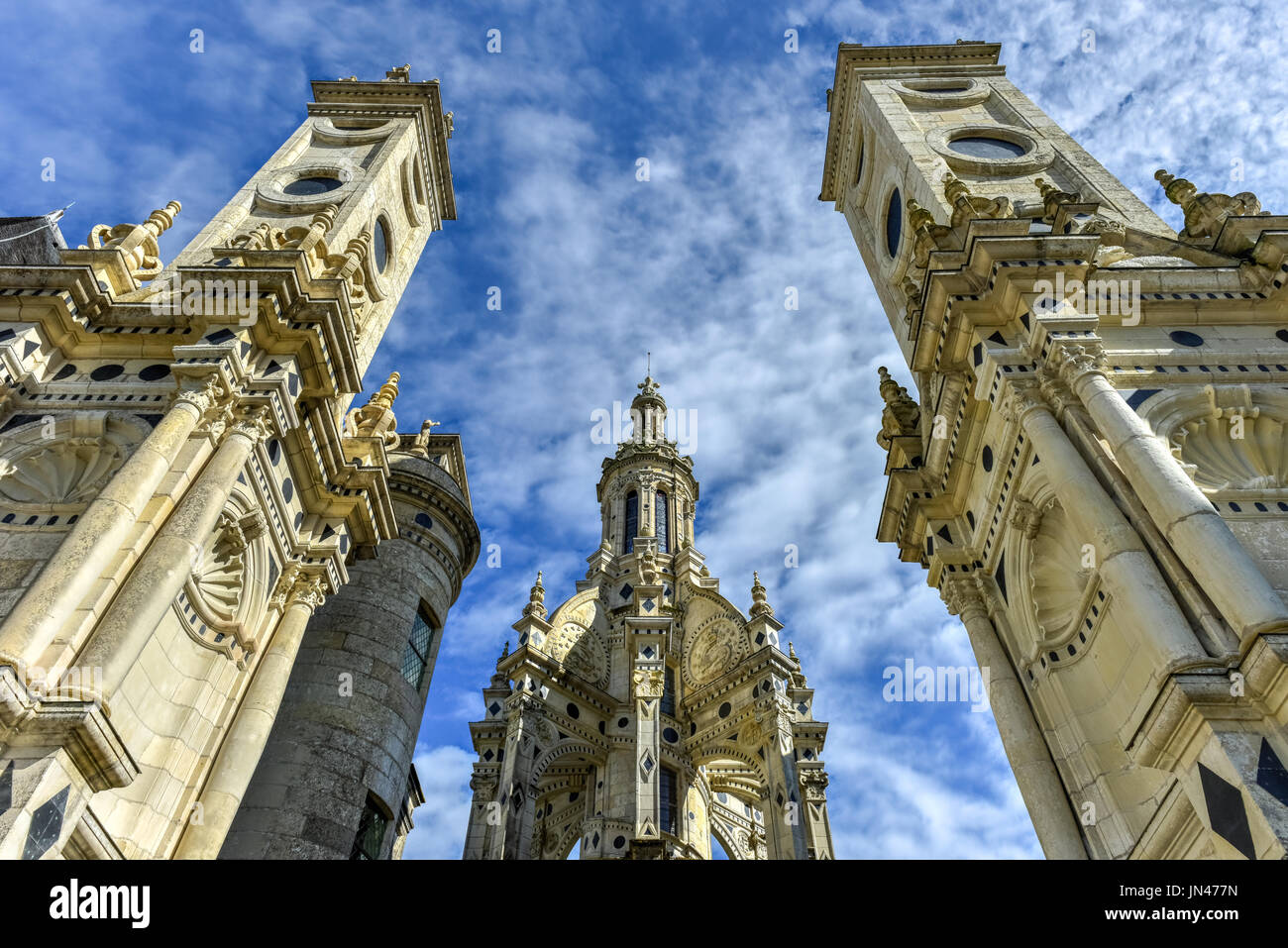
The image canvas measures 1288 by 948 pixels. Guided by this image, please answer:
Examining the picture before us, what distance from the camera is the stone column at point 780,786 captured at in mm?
31156

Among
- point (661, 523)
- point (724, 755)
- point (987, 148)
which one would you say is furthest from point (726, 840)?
point (987, 148)

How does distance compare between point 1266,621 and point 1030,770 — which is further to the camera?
point 1030,770

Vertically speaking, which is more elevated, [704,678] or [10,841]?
[704,678]

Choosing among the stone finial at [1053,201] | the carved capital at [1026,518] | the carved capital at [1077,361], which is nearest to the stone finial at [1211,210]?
the stone finial at [1053,201]

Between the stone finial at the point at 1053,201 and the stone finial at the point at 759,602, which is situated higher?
the stone finial at the point at 759,602

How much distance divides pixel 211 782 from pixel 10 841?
4.86 meters

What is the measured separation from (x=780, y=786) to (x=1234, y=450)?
24.7 meters

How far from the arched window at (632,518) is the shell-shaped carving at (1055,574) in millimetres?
38354

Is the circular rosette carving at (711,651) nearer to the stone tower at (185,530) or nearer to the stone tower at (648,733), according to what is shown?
the stone tower at (648,733)

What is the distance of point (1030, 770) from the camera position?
43.2 ft
